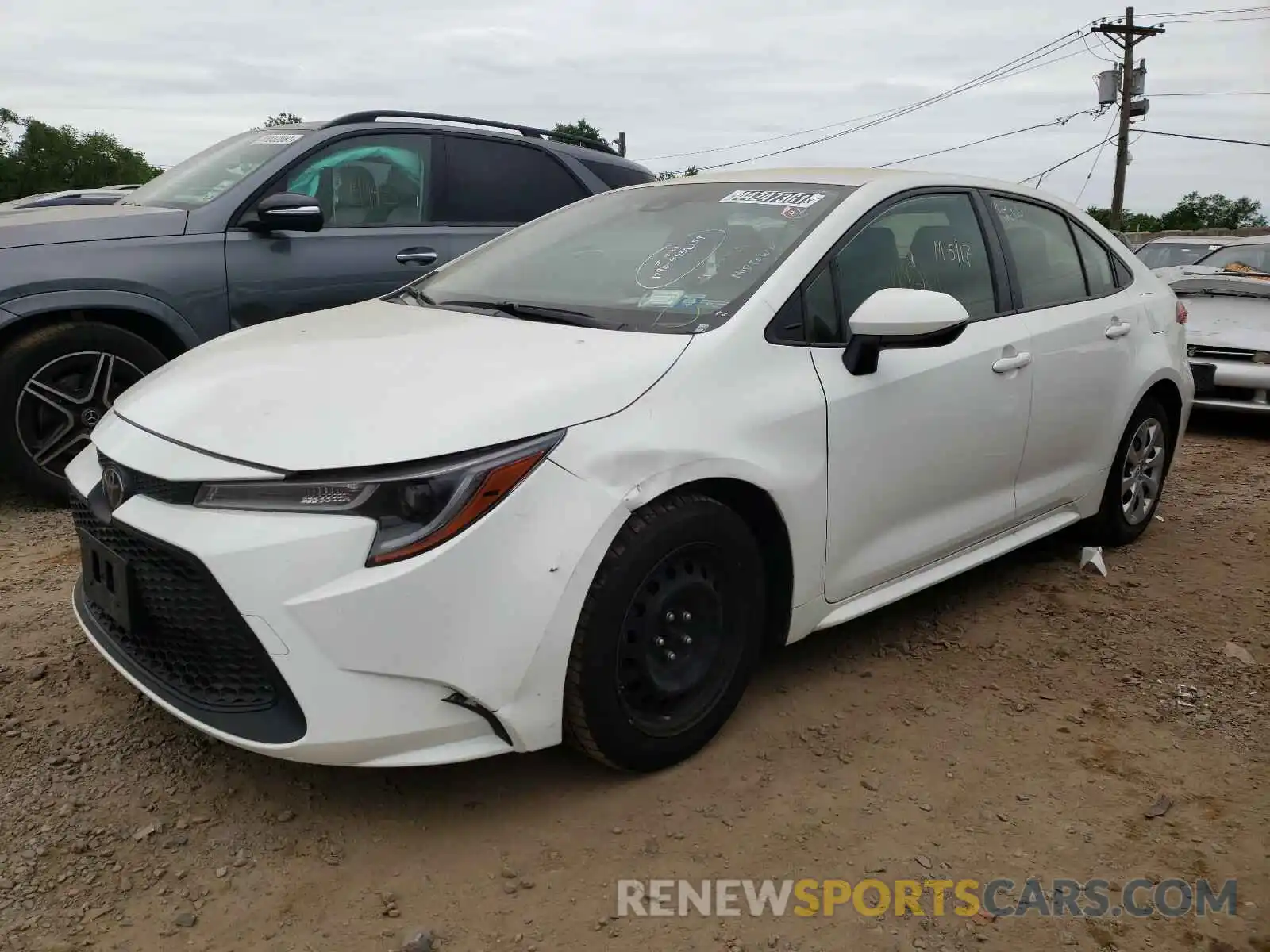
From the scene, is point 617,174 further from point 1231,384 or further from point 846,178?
point 1231,384

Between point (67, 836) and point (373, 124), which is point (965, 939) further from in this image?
point (373, 124)

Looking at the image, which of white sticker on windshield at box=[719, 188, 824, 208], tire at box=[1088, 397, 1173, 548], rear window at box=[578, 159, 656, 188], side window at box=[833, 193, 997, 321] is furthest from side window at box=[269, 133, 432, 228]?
tire at box=[1088, 397, 1173, 548]

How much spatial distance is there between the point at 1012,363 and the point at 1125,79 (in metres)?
26.7

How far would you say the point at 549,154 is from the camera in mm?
5836

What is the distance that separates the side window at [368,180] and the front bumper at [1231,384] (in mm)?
5105

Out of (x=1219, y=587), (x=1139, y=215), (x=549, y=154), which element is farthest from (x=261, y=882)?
(x=1139, y=215)

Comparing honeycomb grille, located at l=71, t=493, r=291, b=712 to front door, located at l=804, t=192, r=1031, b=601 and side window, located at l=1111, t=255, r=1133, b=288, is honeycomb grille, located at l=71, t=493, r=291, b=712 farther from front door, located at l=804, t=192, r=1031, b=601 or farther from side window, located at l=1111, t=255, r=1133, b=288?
side window, located at l=1111, t=255, r=1133, b=288

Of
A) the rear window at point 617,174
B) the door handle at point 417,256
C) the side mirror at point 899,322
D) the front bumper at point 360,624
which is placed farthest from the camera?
the rear window at point 617,174

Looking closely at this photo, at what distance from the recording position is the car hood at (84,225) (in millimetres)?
4223

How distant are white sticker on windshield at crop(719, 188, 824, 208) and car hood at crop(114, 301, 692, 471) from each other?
0.80 metres

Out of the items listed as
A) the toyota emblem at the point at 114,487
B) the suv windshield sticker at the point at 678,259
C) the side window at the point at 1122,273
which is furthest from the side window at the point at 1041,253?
the toyota emblem at the point at 114,487

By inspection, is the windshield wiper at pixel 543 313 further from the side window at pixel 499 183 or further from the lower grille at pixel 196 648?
the side window at pixel 499 183

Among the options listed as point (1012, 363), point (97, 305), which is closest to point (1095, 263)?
point (1012, 363)

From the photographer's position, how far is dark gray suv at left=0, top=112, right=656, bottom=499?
420cm
